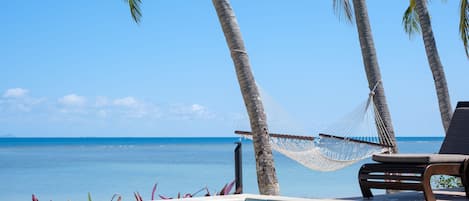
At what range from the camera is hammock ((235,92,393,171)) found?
705 centimetres

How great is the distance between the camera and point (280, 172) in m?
20.3

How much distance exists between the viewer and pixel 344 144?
7.14 meters

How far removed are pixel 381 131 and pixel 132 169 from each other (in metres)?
16.1

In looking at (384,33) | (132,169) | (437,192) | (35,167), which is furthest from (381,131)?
(384,33)

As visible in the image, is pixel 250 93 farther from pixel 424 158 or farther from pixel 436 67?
pixel 436 67

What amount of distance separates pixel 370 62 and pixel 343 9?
0.69 m

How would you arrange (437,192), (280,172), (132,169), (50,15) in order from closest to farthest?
(437,192) → (280,172) → (132,169) → (50,15)

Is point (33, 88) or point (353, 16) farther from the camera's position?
point (33, 88)

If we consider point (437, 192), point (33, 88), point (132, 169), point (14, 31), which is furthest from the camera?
point (33, 88)

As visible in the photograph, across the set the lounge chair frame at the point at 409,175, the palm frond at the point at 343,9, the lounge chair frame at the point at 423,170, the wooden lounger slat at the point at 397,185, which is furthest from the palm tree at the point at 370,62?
the wooden lounger slat at the point at 397,185

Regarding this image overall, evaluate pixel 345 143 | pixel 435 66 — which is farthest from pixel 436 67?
pixel 345 143

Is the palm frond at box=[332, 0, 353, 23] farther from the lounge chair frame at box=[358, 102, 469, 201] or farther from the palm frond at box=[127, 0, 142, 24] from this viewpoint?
the lounge chair frame at box=[358, 102, 469, 201]

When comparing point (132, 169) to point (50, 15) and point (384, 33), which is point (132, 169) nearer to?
point (50, 15)

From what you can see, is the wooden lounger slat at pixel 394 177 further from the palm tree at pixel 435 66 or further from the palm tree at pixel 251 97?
the palm tree at pixel 435 66
